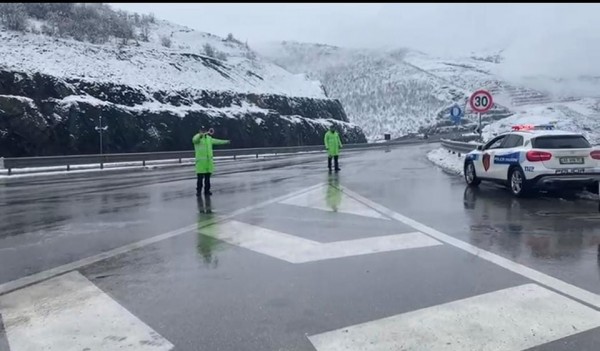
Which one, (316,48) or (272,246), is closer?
(272,246)

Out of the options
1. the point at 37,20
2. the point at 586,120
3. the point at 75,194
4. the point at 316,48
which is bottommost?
the point at 75,194

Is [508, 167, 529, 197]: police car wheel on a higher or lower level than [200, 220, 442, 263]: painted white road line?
higher

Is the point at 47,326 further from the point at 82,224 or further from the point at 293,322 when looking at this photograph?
the point at 82,224

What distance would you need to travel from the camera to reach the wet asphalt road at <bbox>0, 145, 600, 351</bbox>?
417 centimetres

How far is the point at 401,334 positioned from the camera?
3.92 meters

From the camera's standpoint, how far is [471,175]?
14.1 metres

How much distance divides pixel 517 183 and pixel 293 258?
23.5ft

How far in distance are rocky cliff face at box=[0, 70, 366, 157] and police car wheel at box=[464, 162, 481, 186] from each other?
98.9ft

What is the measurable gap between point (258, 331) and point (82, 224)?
229 inches

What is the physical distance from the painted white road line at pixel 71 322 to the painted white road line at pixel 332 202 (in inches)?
210

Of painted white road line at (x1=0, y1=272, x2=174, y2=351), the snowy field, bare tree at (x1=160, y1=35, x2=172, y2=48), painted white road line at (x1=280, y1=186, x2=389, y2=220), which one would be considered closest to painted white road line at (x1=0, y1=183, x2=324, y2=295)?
painted white road line at (x1=0, y1=272, x2=174, y2=351)

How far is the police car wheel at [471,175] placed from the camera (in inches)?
547

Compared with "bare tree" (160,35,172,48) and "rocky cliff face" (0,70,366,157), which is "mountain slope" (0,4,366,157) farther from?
"bare tree" (160,35,172,48)

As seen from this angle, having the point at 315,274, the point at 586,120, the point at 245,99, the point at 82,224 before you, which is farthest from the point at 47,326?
the point at 245,99
